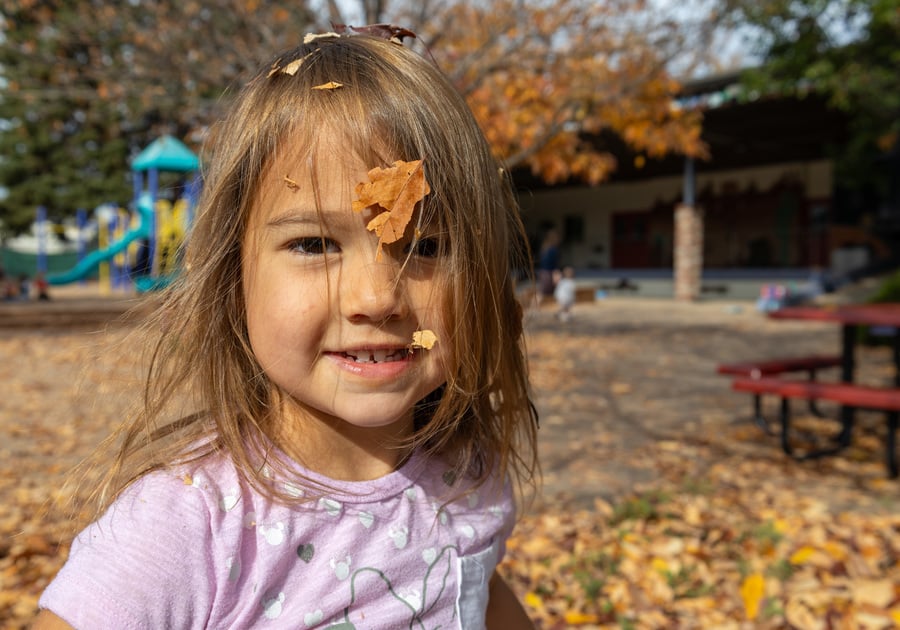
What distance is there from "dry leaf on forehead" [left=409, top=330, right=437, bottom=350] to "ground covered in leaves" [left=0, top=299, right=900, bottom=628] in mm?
596

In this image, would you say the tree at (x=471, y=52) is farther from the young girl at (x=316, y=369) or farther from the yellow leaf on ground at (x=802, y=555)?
the young girl at (x=316, y=369)

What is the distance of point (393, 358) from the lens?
3.47 ft

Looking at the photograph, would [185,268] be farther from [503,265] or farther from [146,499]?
[503,265]

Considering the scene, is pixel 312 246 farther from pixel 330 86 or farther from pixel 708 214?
pixel 708 214

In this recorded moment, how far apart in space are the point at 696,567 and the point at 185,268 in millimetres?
2321

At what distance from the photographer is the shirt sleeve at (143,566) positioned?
884mm

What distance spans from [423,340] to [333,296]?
147 millimetres

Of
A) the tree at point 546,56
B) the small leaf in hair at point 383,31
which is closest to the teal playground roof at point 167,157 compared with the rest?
the tree at point 546,56

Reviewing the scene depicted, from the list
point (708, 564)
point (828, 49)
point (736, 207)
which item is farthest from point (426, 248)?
point (736, 207)

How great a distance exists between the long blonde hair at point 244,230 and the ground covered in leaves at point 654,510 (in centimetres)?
23

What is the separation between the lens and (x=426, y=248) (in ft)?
3.60

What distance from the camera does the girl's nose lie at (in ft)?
→ 3.28

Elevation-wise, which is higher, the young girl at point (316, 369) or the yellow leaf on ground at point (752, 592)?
the young girl at point (316, 369)

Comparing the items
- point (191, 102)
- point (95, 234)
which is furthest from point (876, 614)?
point (95, 234)
